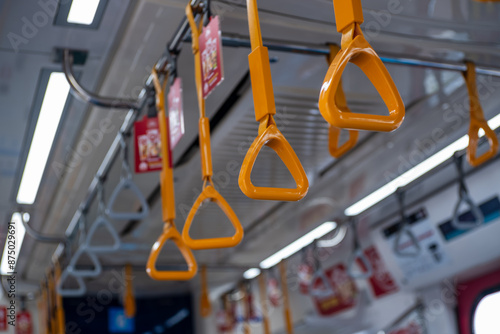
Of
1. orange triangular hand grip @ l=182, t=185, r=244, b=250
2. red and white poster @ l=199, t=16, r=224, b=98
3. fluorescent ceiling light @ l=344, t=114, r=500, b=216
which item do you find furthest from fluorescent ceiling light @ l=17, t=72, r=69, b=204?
fluorescent ceiling light @ l=344, t=114, r=500, b=216

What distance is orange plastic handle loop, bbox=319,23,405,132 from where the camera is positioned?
1.28m

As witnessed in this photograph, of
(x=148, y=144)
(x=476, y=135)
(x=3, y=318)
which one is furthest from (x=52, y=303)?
(x=476, y=135)

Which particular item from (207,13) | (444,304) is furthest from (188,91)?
(444,304)

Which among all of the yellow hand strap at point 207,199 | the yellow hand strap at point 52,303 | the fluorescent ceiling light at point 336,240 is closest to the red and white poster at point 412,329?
the fluorescent ceiling light at point 336,240

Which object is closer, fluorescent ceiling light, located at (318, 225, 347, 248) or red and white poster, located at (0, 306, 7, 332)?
fluorescent ceiling light, located at (318, 225, 347, 248)

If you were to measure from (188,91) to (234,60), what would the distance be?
0.42 m

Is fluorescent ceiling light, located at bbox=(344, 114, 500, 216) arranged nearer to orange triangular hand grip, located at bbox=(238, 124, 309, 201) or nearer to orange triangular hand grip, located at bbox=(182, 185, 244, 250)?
orange triangular hand grip, located at bbox=(182, 185, 244, 250)

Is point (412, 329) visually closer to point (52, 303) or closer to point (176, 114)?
point (52, 303)

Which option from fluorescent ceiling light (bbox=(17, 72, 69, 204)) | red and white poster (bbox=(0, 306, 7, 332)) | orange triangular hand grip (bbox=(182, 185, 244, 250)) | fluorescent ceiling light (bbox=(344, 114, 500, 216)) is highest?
fluorescent ceiling light (bbox=(17, 72, 69, 204))

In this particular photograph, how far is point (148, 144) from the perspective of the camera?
8.85 ft

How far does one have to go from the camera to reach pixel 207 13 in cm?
212

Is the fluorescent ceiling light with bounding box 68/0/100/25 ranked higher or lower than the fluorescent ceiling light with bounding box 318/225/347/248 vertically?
higher

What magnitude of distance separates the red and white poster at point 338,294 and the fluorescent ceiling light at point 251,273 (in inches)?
27.9

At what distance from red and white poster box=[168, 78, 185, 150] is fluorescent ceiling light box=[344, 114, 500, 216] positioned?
2.18 meters
